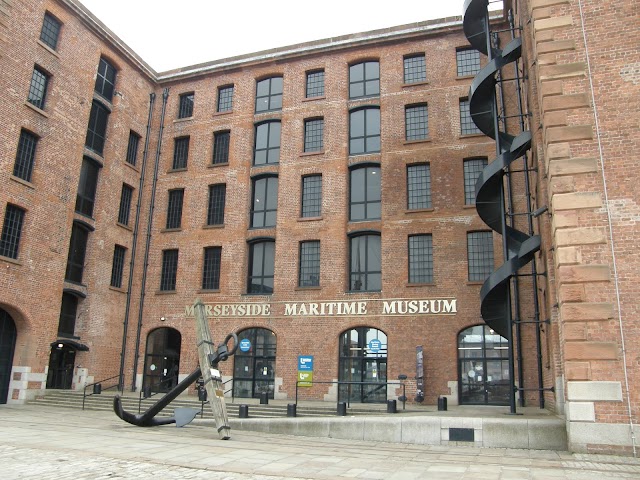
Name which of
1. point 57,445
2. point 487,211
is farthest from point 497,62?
point 57,445

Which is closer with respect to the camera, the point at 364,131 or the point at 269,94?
the point at 364,131

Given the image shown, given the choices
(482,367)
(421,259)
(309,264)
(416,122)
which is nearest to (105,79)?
(309,264)

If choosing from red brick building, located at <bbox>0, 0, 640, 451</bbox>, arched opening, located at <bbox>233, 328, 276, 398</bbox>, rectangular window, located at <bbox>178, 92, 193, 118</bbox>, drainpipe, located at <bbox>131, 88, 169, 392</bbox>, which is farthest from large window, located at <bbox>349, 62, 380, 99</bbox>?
arched opening, located at <bbox>233, 328, 276, 398</bbox>

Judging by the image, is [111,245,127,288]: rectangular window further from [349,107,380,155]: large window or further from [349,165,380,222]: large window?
[349,107,380,155]: large window

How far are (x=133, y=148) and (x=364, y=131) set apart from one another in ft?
39.7

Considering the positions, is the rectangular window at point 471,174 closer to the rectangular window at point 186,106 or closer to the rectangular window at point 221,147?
the rectangular window at point 221,147

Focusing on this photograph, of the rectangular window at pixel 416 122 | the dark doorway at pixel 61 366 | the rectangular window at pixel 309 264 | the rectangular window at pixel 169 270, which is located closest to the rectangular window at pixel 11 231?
the dark doorway at pixel 61 366

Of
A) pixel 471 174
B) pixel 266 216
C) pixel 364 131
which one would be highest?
pixel 364 131

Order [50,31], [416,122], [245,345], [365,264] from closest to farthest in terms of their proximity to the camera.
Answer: [365,264] < [50,31] < [245,345] < [416,122]

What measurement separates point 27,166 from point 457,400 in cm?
1934

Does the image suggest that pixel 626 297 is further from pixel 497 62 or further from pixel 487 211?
pixel 497 62

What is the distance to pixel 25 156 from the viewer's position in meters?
22.2

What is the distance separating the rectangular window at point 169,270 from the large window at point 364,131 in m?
10.0

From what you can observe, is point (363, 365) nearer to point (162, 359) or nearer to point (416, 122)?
point (162, 359)
